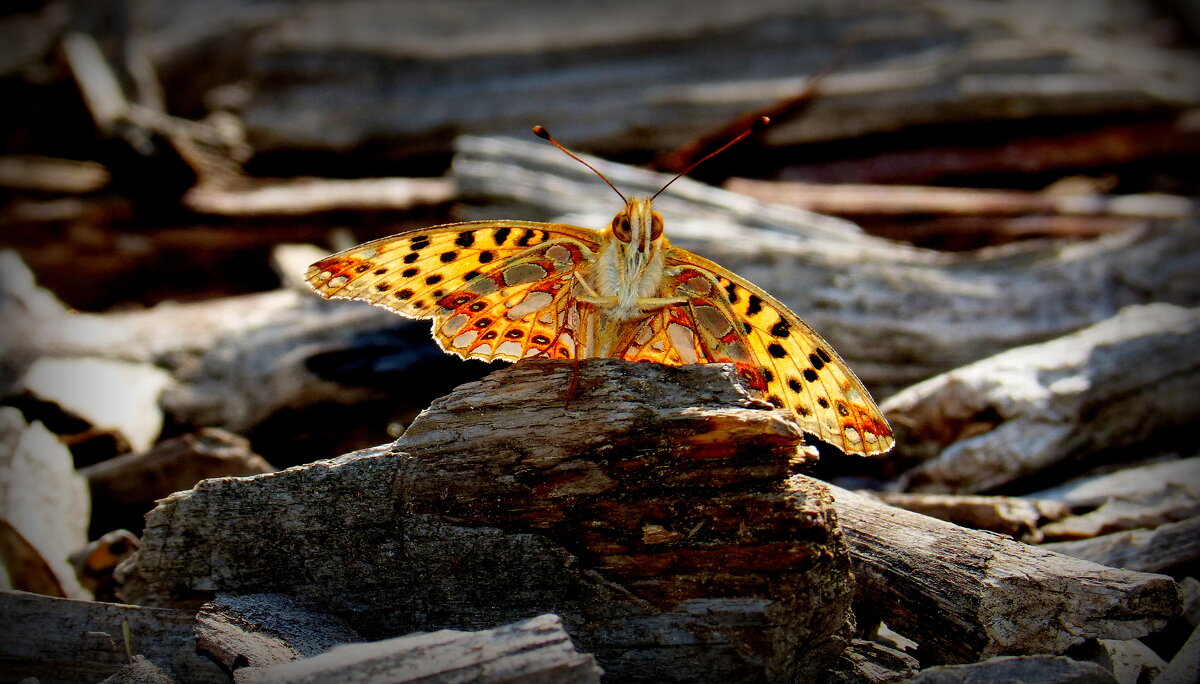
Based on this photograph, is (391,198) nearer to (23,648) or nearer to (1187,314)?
(23,648)

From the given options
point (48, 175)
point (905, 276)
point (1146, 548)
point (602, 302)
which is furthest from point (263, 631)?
point (48, 175)

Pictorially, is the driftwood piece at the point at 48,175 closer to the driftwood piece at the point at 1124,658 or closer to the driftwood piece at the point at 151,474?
the driftwood piece at the point at 151,474

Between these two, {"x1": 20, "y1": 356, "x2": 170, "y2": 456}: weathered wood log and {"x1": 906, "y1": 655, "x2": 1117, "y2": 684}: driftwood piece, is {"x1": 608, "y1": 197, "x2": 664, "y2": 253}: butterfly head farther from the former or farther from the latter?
{"x1": 20, "y1": 356, "x2": 170, "y2": 456}: weathered wood log

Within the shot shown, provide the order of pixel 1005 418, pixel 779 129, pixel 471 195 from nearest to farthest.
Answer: pixel 1005 418 < pixel 471 195 < pixel 779 129

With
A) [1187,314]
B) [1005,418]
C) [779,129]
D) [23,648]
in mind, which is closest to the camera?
[23,648]

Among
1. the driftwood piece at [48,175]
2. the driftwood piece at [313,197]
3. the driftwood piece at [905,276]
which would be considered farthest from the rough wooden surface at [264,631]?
the driftwood piece at [48,175]

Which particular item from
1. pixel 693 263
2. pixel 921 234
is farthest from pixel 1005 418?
pixel 921 234
